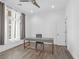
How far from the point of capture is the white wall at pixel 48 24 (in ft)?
27.3

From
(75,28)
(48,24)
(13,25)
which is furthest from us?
(48,24)

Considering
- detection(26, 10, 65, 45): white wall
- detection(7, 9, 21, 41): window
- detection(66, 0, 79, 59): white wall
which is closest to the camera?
detection(66, 0, 79, 59): white wall

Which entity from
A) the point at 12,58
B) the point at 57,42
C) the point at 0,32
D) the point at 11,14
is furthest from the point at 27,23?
the point at 12,58

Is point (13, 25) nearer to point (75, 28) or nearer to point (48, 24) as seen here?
point (48, 24)

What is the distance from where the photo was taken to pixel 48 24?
28.9ft

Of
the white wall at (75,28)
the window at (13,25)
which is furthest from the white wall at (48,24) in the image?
the white wall at (75,28)

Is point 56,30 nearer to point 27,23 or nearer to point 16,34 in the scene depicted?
point 27,23

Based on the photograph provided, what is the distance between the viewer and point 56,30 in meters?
8.51

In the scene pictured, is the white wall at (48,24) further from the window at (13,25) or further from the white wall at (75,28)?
the white wall at (75,28)

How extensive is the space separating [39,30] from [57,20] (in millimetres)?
2000

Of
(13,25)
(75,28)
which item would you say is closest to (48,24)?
(13,25)

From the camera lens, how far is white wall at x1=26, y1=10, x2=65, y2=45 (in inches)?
328

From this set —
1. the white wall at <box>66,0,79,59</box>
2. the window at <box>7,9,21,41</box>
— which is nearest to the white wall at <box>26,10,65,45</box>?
the window at <box>7,9,21,41</box>

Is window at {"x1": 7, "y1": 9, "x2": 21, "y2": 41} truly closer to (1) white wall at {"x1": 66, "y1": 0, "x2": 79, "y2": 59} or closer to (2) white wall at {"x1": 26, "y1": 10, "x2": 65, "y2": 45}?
(2) white wall at {"x1": 26, "y1": 10, "x2": 65, "y2": 45}
